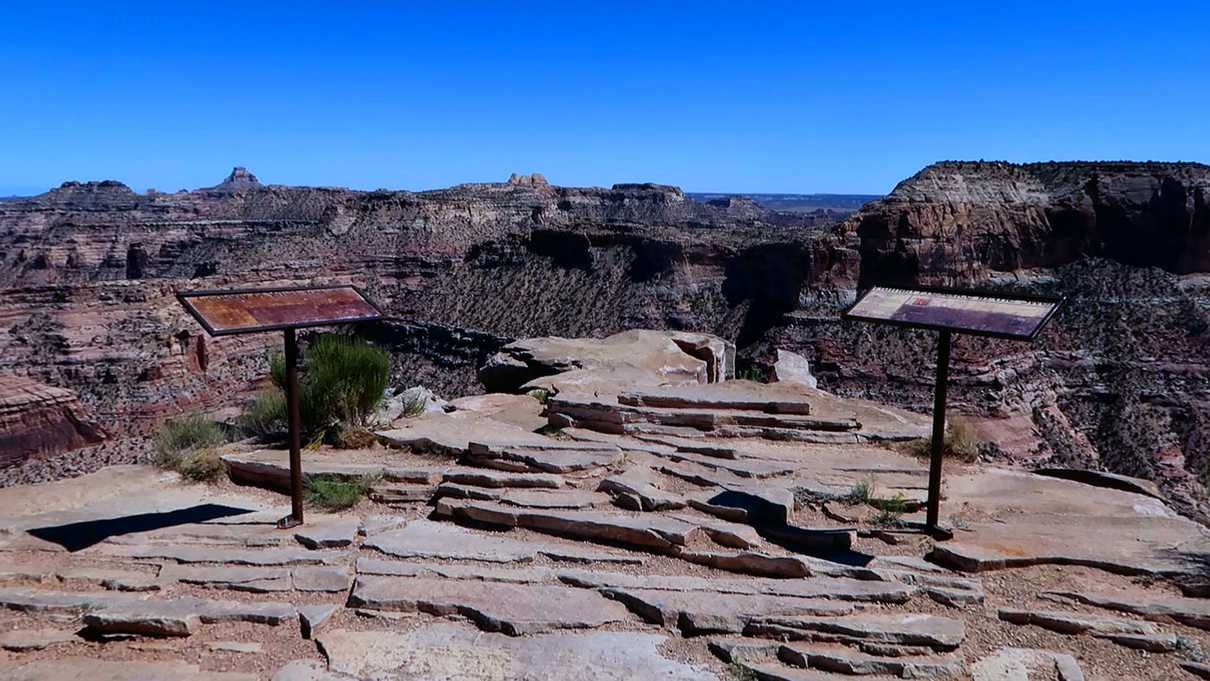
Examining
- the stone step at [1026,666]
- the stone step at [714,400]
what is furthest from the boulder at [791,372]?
the stone step at [1026,666]

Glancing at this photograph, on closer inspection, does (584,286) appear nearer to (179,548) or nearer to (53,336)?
(53,336)

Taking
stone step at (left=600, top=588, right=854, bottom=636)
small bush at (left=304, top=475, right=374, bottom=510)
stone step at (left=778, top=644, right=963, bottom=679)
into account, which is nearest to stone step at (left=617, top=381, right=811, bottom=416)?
small bush at (left=304, top=475, right=374, bottom=510)

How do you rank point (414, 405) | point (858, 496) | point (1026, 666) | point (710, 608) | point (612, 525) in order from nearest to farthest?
1. point (1026, 666)
2. point (710, 608)
3. point (612, 525)
4. point (858, 496)
5. point (414, 405)

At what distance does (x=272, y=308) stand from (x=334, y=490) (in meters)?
2.13

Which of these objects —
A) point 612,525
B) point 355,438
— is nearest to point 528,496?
point 612,525

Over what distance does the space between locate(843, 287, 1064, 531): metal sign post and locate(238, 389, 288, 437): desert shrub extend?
26.6ft

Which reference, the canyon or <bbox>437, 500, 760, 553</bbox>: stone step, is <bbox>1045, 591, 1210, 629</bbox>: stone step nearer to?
<bbox>437, 500, 760, 553</bbox>: stone step

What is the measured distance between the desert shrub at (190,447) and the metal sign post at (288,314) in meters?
1.80

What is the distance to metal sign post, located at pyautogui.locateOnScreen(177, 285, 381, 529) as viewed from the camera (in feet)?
24.5

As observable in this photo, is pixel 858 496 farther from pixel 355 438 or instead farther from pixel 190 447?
pixel 190 447

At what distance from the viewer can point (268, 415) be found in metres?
12.4

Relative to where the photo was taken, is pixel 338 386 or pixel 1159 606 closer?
pixel 1159 606

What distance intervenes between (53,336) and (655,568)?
129 feet

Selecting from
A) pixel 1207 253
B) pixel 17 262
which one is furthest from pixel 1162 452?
pixel 17 262
